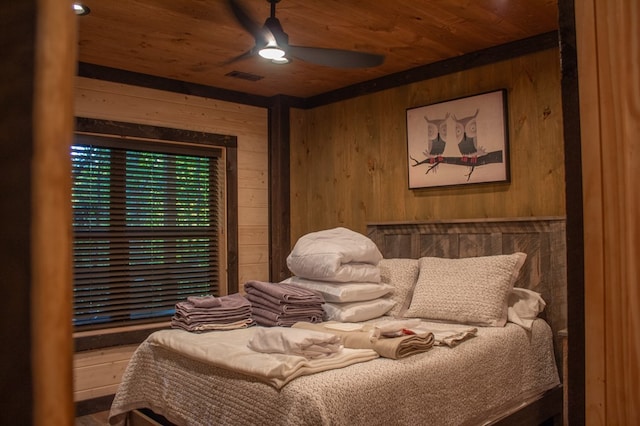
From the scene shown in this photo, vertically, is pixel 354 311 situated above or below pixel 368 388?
above

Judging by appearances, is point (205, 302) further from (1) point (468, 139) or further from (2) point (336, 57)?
(1) point (468, 139)

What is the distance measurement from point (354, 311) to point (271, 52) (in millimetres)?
1499

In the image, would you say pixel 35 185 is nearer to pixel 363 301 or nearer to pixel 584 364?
pixel 584 364

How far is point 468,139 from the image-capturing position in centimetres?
388

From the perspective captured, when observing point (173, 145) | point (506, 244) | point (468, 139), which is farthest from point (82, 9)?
point (506, 244)

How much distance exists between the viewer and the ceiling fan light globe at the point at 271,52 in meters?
2.83

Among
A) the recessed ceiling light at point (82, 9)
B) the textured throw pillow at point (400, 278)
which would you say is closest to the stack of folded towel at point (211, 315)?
the textured throw pillow at point (400, 278)

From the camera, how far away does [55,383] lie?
0.34 metres

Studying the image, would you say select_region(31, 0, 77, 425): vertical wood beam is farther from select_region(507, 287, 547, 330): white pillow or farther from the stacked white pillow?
select_region(507, 287, 547, 330): white pillow

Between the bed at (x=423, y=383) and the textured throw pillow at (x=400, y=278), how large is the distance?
0.23ft

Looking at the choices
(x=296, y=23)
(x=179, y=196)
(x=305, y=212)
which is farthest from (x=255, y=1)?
(x=305, y=212)

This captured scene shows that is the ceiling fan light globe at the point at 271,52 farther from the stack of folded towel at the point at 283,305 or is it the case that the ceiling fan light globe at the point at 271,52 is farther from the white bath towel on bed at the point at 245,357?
the white bath towel on bed at the point at 245,357

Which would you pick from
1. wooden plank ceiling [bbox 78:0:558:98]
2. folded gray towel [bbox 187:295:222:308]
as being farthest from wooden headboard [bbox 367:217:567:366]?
folded gray towel [bbox 187:295:222:308]

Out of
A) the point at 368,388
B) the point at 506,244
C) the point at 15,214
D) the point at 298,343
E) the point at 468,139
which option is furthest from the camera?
the point at 468,139
